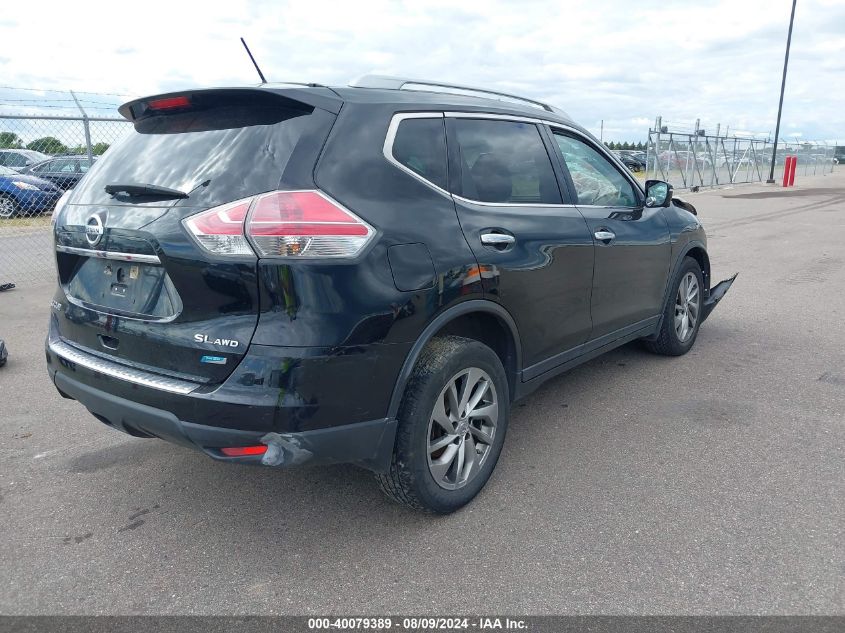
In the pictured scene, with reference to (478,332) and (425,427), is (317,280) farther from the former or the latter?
(478,332)

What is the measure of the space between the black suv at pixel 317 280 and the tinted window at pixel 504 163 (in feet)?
0.04

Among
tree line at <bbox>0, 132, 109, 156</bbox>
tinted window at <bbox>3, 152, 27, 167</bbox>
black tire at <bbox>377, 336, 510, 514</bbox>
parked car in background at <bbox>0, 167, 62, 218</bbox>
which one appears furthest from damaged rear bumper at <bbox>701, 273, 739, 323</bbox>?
tinted window at <bbox>3, 152, 27, 167</bbox>

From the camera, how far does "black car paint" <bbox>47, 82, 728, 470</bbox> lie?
98.6 inches

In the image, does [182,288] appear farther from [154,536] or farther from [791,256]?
[791,256]

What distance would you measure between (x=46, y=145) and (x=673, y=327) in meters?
8.45

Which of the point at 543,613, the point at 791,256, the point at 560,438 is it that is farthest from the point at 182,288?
the point at 791,256

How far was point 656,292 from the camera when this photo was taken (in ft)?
15.8

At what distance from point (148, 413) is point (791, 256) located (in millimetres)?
10178

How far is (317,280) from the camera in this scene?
98.5 inches

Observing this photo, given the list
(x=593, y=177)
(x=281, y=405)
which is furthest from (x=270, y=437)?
(x=593, y=177)

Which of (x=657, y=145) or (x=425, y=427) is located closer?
(x=425, y=427)

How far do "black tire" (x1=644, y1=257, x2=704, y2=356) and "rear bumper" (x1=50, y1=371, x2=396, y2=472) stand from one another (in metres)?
3.04

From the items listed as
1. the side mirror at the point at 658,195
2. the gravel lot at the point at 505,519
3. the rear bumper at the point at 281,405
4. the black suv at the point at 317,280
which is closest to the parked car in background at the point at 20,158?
the gravel lot at the point at 505,519

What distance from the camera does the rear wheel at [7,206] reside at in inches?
415
